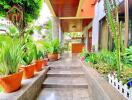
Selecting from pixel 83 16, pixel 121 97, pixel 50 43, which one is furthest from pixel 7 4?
pixel 121 97

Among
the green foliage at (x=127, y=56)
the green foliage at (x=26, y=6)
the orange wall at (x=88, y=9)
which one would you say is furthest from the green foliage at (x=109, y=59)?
the orange wall at (x=88, y=9)

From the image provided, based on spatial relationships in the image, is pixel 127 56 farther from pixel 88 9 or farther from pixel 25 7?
pixel 88 9

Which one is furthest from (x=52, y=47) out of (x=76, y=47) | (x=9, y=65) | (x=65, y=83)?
(x=76, y=47)

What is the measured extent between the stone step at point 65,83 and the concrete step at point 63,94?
0.36 feet

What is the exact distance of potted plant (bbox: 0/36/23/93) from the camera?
268 centimetres

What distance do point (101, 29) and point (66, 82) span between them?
4.89m

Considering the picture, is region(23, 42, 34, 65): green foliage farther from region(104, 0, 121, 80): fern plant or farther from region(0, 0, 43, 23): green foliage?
region(0, 0, 43, 23): green foliage

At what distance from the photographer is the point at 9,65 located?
9.14 ft

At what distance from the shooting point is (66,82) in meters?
4.37

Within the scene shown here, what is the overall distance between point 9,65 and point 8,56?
17 cm

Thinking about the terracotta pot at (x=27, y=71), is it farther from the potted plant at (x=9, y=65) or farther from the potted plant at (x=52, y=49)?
the potted plant at (x=52, y=49)

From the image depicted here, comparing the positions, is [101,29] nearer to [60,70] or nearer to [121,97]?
[60,70]

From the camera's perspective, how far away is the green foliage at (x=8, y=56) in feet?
8.91

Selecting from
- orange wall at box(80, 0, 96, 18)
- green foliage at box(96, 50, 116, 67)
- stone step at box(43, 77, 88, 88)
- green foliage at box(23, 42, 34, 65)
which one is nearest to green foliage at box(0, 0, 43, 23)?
orange wall at box(80, 0, 96, 18)
